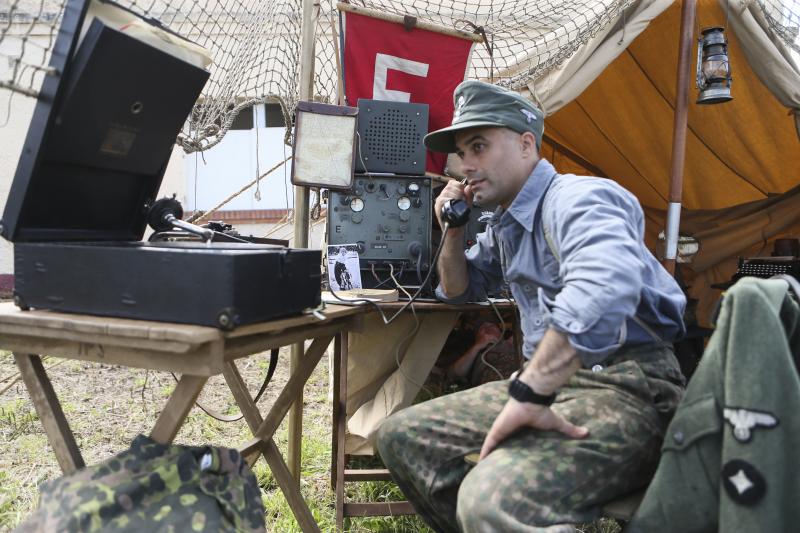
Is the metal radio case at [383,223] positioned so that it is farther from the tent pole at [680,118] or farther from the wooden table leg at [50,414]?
the tent pole at [680,118]

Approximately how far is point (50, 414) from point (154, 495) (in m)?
0.42

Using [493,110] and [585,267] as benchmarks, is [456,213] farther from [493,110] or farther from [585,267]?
[585,267]

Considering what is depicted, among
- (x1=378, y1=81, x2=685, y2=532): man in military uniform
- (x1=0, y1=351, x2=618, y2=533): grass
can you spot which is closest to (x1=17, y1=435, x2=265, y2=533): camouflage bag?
(x1=378, y1=81, x2=685, y2=532): man in military uniform

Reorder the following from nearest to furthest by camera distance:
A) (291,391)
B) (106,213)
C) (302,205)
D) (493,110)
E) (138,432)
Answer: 1. (106,213)
2. (493,110)
3. (291,391)
4. (302,205)
5. (138,432)

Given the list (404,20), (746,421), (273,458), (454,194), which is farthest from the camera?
(404,20)

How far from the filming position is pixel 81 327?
1.47 metres

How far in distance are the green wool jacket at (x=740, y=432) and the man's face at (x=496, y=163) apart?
834mm

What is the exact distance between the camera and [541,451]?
1.68 metres

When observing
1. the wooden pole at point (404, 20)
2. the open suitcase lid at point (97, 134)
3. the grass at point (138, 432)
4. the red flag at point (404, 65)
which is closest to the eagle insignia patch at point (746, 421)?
the grass at point (138, 432)

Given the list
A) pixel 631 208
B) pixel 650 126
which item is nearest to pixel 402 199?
pixel 631 208

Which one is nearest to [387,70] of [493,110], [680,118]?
[493,110]

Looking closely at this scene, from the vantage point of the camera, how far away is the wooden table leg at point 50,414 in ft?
5.42

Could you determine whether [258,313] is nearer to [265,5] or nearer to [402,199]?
[402,199]

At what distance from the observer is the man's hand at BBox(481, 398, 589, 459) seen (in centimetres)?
168
